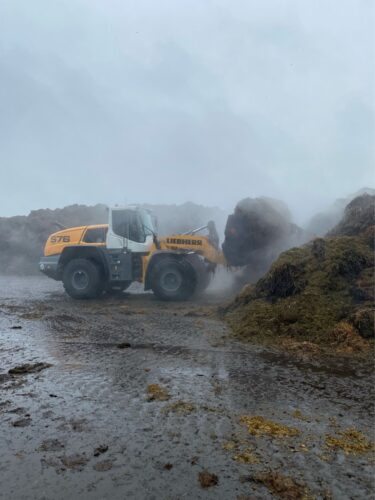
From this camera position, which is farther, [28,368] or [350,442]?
[28,368]

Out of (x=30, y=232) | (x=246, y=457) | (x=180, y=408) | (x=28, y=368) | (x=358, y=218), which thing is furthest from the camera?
(x=30, y=232)

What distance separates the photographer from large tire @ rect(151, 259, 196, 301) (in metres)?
10.8

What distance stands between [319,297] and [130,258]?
5.73 metres

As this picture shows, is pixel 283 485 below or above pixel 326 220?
below

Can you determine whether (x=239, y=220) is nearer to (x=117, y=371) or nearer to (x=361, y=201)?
(x=361, y=201)

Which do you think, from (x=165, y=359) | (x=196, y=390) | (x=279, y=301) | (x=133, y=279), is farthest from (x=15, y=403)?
(x=133, y=279)

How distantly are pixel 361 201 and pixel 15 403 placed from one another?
26.9 feet

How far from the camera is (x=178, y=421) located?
3.28m

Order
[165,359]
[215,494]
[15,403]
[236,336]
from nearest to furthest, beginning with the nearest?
[215,494] < [15,403] < [165,359] < [236,336]

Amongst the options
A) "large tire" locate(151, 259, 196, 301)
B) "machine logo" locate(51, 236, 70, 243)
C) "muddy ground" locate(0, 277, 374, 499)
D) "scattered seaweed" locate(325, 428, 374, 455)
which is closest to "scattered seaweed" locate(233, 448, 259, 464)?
"muddy ground" locate(0, 277, 374, 499)

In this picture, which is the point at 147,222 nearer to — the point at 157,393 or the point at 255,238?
the point at 255,238

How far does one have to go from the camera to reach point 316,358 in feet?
17.2

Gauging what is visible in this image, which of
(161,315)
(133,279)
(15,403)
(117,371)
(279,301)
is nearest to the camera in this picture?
(15,403)

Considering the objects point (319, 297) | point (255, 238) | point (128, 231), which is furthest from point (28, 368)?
point (255, 238)
